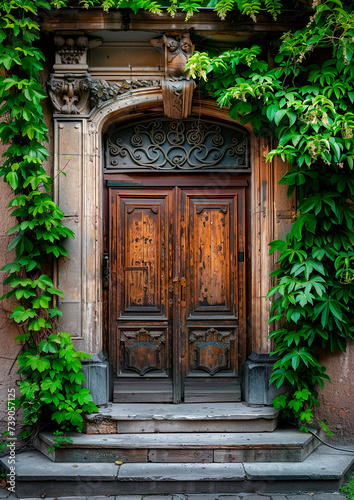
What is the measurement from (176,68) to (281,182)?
1519mm

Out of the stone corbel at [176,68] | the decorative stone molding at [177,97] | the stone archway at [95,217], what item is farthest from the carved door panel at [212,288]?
the stone corbel at [176,68]

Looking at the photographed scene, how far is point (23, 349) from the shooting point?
3.89 m

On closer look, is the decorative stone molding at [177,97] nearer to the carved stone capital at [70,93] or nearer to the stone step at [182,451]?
the carved stone capital at [70,93]

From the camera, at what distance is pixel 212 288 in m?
4.31

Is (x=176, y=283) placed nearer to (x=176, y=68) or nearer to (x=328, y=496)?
(x=176, y=68)

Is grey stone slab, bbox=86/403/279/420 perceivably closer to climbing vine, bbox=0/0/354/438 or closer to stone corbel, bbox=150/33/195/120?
climbing vine, bbox=0/0/354/438

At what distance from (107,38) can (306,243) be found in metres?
2.80

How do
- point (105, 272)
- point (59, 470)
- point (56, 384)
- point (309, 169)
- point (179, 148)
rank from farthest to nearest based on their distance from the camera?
point (179, 148)
point (105, 272)
point (309, 169)
point (56, 384)
point (59, 470)

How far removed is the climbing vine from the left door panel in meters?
0.63

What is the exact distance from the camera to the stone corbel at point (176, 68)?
3.94 m

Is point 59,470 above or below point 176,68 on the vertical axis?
below

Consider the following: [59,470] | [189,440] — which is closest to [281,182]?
[189,440]

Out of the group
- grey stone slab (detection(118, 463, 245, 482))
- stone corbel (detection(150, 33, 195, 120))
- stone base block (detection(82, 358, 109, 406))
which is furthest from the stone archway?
grey stone slab (detection(118, 463, 245, 482))

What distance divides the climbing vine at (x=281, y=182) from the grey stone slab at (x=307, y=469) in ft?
1.22
